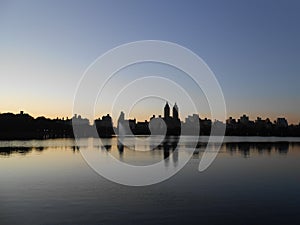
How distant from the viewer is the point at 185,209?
28312 millimetres

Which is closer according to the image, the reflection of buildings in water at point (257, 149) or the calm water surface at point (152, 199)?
the calm water surface at point (152, 199)

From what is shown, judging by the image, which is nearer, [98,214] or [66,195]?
[98,214]

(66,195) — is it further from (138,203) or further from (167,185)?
(167,185)

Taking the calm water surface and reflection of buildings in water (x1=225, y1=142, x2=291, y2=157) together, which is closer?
the calm water surface

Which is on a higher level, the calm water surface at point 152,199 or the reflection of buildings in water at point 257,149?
the reflection of buildings in water at point 257,149

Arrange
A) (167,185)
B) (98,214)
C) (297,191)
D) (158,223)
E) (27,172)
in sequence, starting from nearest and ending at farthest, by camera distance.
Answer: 1. (158,223)
2. (98,214)
3. (297,191)
4. (167,185)
5. (27,172)

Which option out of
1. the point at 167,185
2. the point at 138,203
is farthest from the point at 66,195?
the point at 167,185

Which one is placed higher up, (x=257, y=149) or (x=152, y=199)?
(x=257, y=149)

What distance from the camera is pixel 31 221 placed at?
24.9 meters

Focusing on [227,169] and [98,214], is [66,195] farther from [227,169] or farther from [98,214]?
[227,169]

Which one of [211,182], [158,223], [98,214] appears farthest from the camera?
[211,182]

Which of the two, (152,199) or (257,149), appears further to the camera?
(257,149)

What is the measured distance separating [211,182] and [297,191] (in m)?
9.92

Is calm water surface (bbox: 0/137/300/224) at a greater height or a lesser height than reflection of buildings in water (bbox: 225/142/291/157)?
lesser
